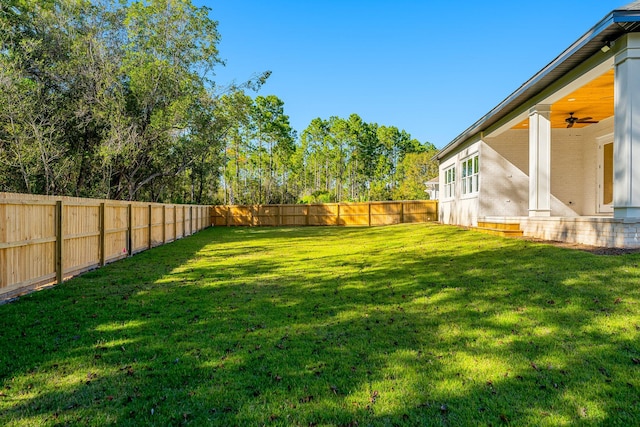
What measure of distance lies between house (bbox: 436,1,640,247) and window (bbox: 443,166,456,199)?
0.20 feet

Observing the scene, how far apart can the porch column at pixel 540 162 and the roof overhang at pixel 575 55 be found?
0.65 metres

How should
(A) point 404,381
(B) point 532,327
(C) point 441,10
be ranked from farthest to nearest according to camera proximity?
(C) point 441,10 < (B) point 532,327 < (A) point 404,381

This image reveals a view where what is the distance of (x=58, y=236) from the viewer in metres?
6.47

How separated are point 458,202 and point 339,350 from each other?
14624 millimetres

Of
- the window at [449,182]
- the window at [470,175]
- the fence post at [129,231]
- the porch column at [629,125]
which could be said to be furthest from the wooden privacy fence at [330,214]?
the porch column at [629,125]

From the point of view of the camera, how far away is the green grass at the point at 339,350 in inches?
94.6

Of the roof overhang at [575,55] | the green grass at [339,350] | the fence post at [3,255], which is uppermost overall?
the roof overhang at [575,55]

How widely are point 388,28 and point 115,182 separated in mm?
17417

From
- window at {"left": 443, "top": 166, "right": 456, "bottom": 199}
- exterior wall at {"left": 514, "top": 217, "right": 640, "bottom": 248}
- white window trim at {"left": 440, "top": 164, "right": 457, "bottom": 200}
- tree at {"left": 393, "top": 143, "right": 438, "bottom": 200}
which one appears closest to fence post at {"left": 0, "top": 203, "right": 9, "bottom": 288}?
exterior wall at {"left": 514, "top": 217, "right": 640, "bottom": 248}

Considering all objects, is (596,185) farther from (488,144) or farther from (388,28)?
(388,28)

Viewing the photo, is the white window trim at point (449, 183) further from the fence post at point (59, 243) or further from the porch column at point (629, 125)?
the fence post at point (59, 243)

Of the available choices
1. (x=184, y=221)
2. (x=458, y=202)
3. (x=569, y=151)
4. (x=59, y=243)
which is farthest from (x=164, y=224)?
(x=569, y=151)

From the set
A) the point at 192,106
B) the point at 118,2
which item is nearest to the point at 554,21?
the point at 192,106

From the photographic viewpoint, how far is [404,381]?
275cm
